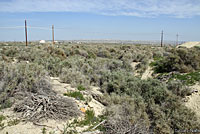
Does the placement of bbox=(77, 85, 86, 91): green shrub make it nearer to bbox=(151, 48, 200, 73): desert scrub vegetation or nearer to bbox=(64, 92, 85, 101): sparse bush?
bbox=(64, 92, 85, 101): sparse bush

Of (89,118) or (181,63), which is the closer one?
(89,118)

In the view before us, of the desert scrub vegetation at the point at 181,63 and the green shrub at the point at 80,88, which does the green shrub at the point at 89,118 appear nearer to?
the green shrub at the point at 80,88

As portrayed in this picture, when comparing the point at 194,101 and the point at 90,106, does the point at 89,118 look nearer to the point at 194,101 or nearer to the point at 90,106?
the point at 90,106

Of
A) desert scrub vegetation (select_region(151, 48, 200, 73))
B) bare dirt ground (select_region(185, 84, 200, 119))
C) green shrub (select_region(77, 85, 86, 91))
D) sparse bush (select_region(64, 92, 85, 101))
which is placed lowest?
bare dirt ground (select_region(185, 84, 200, 119))

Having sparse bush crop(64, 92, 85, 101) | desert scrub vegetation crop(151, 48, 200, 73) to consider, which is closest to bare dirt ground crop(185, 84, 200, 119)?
desert scrub vegetation crop(151, 48, 200, 73)

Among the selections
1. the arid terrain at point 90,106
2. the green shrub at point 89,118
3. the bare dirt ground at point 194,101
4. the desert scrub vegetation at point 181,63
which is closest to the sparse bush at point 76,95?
the arid terrain at point 90,106

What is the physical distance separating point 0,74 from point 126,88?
6399 mm

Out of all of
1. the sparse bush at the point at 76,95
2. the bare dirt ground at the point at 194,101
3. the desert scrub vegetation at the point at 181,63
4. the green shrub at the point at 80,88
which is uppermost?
the desert scrub vegetation at the point at 181,63

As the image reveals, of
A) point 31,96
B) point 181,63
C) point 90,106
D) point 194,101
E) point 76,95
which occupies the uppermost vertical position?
point 181,63

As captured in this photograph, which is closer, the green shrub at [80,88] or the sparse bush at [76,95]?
the sparse bush at [76,95]

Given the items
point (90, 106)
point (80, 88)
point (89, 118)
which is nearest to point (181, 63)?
point (80, 88)

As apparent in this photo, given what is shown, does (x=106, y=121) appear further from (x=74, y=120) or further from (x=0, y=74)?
(x=0, y=74)

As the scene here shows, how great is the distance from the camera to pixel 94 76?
440 inches

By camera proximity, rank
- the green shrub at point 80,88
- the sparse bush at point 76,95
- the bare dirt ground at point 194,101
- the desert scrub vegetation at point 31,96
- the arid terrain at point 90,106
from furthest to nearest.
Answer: the green shrub at point 80,88 → the bare dirt ground at point 194,101 → the sparse bush at point 76,95 → the desert scrub vegetation at point 31,96 → the arid terrain at point 90,106
